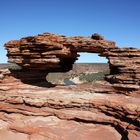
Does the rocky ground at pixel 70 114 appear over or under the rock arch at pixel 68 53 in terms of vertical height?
under

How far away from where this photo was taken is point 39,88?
27.4m

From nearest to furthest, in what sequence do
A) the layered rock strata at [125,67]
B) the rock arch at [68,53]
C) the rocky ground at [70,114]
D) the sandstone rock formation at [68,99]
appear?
1. the rocky ground at [70,114]
2. the sandstone rock formation at [68,99]
3. the layered rock strata at [125,67]
4. the rock arch at [68,53]

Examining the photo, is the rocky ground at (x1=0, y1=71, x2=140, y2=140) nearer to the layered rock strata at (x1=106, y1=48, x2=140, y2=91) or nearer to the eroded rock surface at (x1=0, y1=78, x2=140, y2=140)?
the eroded rock surface at (x1=0, y1=78, x2=140, y2=140)

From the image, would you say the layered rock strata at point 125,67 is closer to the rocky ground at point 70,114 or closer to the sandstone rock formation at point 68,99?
the sandstone rock formation at point 68,99

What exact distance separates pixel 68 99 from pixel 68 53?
5190mm

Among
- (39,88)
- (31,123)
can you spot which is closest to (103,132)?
(31,123)

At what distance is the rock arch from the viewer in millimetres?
24031

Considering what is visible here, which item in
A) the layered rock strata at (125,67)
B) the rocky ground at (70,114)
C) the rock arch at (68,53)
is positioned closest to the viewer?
the rocky ground at (70,114)

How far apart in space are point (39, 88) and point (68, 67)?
17.4ft

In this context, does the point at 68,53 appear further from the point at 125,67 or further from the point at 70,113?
the point at 70,113

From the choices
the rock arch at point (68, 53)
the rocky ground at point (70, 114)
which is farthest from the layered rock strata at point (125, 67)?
the rocky ground at point (70, 114)

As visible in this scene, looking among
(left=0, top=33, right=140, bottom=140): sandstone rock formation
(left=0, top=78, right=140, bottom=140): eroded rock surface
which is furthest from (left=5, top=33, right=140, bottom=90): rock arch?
(left=0, top=78, right=140, bottom=140): eroded rock surface

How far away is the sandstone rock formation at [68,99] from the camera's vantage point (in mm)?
21688

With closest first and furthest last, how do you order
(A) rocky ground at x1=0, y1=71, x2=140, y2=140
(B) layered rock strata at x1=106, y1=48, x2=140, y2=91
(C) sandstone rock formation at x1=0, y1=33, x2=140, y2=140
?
(A) rocky ground at x1=0, y1=71, x2=140, y2=140 < (C) sandstone rock formation at x1=0, y1=33, x2=140, y2=140 < (B) layered rock strata at x1=106, y1=48, x2=140, y2=91
